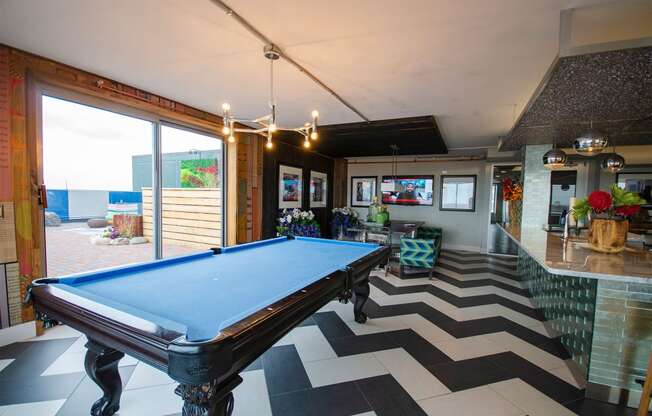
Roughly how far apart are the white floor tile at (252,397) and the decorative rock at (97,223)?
3.55 m

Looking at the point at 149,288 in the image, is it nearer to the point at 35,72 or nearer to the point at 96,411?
the point at 96,411

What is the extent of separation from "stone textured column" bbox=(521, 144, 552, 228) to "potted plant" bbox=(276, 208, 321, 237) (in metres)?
3.94

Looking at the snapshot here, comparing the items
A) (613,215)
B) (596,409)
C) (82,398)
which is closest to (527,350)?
(596,409)

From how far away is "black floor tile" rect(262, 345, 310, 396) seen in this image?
1921 millimetres

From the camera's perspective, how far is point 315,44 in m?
2.17

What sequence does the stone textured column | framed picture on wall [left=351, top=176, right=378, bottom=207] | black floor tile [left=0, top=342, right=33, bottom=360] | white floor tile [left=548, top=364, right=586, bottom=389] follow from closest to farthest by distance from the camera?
1. white floor tile [left=548, top=364, right=586, bottom=389]
2. black floor tile [left=0, top=342, right=33, bottom=360]
3. the stone textured column
4. framed picture on wall [left=351, top=176, right=378, bottom=207]

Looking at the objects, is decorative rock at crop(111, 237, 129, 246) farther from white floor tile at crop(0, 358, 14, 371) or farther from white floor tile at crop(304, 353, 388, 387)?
white floor tile at crop(304, 353, 388, 387)

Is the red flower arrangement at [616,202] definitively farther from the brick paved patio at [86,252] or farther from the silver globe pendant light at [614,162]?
the brick paved patio at [86,252]

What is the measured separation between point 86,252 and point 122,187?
1835 millimetres

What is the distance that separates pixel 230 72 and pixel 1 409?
3.01 meters

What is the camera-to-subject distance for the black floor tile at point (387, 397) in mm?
1710

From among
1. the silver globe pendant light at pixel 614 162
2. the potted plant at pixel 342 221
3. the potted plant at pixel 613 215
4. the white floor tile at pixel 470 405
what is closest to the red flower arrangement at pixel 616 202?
the potted plant at pixel 613 215

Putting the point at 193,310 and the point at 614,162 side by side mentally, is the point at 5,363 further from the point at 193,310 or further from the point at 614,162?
the point at 614,162

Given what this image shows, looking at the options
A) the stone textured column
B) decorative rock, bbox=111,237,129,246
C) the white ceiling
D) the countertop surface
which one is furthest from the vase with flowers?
decorative rock, bbox=111,237,129,246
